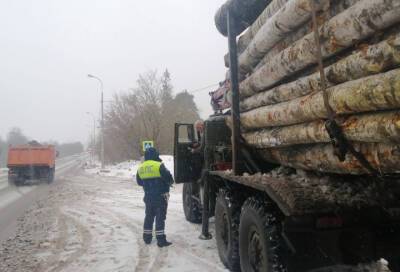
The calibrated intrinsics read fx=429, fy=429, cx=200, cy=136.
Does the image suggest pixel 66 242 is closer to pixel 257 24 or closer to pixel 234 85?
pixel 234 85

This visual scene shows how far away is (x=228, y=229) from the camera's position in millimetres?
5945

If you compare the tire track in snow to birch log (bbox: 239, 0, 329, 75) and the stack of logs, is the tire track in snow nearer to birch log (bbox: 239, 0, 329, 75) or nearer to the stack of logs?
the stack of logs

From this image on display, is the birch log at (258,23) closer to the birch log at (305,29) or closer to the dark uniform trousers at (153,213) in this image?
the birch log at (305,29)

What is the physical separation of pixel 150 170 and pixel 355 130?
16.3 feet

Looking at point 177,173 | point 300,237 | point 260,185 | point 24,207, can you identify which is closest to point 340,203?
point 300,237

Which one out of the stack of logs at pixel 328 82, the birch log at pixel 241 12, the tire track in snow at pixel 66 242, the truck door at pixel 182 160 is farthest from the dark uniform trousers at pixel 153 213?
the birch log at pixel 241 12

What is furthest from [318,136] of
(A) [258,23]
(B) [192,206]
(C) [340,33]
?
(B) [192,206]

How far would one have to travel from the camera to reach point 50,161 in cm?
2452

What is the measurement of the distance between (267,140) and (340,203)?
1724 mm

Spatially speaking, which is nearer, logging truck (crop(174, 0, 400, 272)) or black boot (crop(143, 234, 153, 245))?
logging truck (crop(174, 0, 400, 272))

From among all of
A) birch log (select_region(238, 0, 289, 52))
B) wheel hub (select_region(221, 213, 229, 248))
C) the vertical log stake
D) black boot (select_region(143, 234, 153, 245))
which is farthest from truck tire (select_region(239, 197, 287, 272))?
black boot (select_region(143, 234, 153, 245))

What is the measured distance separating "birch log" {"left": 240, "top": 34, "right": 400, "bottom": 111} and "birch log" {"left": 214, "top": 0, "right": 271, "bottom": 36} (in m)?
1.52

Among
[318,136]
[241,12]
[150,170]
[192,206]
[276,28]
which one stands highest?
[241,12]

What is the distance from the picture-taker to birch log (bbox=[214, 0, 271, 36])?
229 inches
